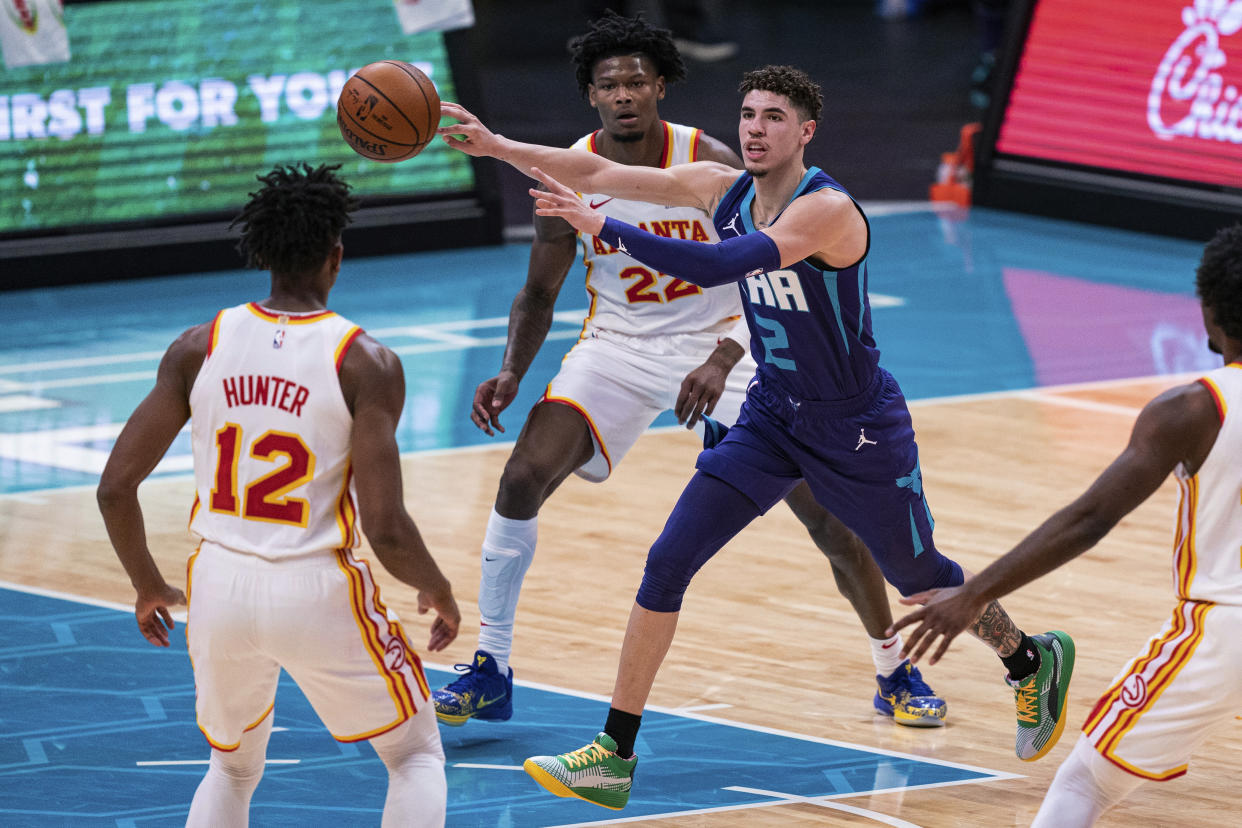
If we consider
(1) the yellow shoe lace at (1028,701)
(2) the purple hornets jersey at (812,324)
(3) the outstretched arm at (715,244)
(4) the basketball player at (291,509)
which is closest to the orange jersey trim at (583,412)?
(2) the purple hornets jersey at (812,324)

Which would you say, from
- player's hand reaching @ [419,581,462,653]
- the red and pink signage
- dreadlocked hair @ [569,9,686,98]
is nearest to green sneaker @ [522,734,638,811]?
player's hand reaching @ [419,581,462,653]

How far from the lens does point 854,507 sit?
563 centimetres

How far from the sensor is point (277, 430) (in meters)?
4.25

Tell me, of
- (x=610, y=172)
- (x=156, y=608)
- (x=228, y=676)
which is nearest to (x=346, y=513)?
(x=228, y=676)

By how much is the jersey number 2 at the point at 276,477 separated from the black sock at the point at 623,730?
1.54 metres

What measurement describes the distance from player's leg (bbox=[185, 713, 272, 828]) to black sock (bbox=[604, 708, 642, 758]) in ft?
4.31

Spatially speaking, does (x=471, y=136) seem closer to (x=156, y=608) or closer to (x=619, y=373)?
(x=619, y=373)

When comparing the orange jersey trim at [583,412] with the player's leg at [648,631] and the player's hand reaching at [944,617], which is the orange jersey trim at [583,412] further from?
the player's hand reaching at [944,617]

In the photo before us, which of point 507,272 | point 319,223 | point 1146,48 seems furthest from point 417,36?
point 319,223

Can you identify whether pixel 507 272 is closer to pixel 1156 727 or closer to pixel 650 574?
pixel 650 574

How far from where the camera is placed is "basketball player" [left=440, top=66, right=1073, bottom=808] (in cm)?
544

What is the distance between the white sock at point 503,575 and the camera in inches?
246

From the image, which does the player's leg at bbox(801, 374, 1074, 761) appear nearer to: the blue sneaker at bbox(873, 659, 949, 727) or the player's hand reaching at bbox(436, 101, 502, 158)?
the blue sneaker at bbox(873, 659, 949, 727)

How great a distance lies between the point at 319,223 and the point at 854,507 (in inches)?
79.8
